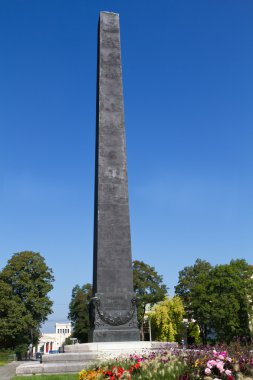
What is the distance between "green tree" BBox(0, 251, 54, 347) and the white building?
3403 inches

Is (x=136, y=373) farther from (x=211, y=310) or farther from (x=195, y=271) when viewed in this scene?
(x=195, y=271)

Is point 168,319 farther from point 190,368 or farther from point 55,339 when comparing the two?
point 55,339

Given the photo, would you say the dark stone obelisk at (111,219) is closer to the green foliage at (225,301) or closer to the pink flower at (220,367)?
the pink flower at (220,367)

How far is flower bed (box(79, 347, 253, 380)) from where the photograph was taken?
21.3ft

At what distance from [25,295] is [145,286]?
1413 cm

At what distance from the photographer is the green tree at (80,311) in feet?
180

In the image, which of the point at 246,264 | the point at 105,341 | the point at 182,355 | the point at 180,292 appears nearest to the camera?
the point at 182,355

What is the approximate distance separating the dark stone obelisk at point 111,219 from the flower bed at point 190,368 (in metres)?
6.95

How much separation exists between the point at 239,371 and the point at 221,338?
126ft

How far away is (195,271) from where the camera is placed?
177ft

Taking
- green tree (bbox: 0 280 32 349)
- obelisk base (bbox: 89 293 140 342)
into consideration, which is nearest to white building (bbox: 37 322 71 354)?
green tree (bbox: 0 280 32 349)

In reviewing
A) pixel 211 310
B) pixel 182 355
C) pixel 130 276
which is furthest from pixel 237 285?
pixel 182 355

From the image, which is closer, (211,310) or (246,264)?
(211,310)

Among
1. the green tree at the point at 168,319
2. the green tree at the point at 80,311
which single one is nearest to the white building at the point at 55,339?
the green tree at the point at 80,311
